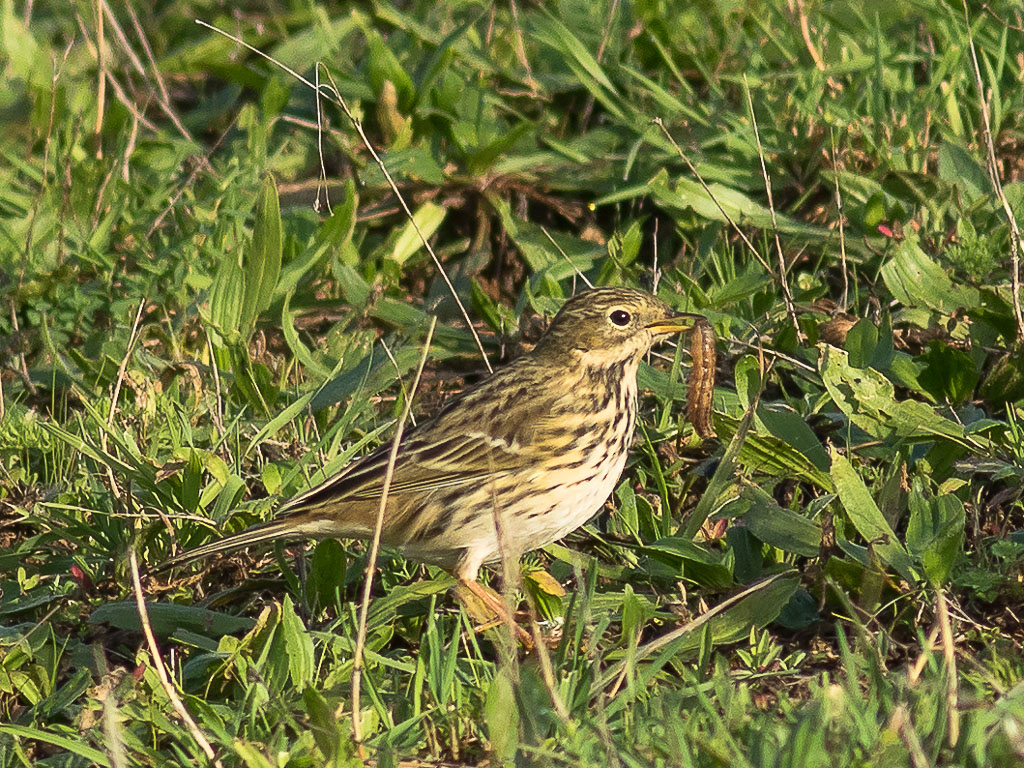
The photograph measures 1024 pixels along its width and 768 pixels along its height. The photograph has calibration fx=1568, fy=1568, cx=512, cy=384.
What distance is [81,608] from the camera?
547cm

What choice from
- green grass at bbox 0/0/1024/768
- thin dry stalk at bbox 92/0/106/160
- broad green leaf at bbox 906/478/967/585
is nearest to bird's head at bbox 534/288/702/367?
green grass at bbox 0/0/1024/768

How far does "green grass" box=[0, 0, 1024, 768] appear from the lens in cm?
445

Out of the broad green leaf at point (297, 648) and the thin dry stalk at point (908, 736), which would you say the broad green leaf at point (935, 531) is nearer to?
the thin dry stalk at point (908, 736)

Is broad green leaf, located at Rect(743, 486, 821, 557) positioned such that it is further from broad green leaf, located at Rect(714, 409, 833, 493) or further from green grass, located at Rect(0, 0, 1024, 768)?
broad green leaf, located at Rect(714, 409, 833, 493)

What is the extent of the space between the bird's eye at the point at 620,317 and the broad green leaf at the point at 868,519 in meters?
0.99

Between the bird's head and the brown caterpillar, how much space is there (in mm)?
57

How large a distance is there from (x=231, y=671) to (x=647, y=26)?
13.9ft

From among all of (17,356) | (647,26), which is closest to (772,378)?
(647,26)

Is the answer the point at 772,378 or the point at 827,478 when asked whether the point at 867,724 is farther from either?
the point at 772,378

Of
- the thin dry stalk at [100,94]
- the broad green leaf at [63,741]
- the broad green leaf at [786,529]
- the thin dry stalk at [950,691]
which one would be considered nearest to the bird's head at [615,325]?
the broad green leaf at [786,529]

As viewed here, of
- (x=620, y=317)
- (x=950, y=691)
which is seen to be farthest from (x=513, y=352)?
(x=950, y=691)

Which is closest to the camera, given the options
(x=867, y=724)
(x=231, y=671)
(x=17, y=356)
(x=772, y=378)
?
(x=867, y=724)

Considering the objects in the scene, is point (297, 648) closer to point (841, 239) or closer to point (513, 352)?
point (513, 352)

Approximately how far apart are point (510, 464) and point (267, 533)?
85cm
